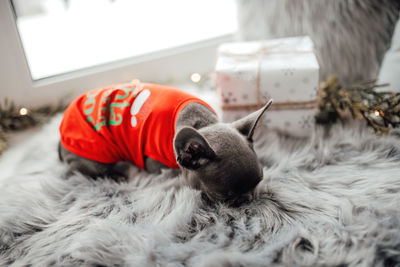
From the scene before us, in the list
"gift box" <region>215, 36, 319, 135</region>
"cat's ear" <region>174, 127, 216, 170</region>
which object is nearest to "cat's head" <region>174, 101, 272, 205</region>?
"cat's ear" <region>174, 127, 216, 170</region>

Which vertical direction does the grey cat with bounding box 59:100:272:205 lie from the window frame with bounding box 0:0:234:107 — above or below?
below

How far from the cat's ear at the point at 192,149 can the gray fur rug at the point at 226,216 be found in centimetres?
13

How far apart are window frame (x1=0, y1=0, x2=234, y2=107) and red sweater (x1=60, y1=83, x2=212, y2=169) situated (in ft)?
1.62

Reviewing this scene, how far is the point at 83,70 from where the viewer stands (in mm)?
1771

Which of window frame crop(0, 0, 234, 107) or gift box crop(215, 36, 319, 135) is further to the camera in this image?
window frame crop(0, 0, 234, 107)

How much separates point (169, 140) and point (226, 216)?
34cm

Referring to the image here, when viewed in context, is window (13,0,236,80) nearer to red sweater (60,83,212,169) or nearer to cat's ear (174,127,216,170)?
red sweater (60,83,212,169)

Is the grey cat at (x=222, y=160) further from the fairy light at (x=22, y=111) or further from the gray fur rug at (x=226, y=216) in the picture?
the fairy light at (x=22, y=111)

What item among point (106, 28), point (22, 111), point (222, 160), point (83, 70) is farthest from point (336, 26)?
point (22, 111)

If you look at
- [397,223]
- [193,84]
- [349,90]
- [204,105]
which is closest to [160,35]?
[193,84]

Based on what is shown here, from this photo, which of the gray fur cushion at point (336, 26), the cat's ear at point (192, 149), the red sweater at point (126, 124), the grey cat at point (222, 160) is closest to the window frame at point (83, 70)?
the gray fur cushion at point (336, 26)

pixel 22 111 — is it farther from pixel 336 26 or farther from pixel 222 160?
pixel 336 26

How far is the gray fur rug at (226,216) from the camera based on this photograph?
33.7 inches

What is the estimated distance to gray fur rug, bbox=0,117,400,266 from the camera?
33.7 inches
